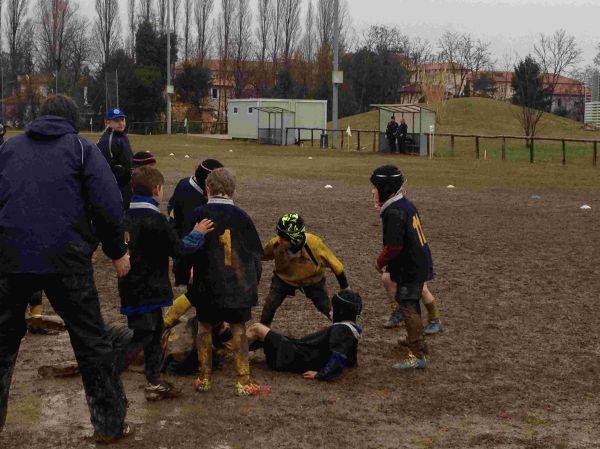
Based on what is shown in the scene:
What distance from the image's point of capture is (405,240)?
663 centimetres

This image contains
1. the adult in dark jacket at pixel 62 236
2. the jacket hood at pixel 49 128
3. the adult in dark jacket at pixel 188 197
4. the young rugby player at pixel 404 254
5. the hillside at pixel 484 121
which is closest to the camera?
the adult in dark jacket at pixel 62 236

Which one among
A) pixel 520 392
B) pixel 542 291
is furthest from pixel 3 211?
pixel 542 291

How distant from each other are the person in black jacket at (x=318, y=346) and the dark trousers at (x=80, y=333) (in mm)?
1616

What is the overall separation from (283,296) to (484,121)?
2130 inches

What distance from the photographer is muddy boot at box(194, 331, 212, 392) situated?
5945mm

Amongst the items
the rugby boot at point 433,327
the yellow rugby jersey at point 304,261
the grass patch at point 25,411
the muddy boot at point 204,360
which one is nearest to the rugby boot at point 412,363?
the yellow rugby jersey at point 304,261

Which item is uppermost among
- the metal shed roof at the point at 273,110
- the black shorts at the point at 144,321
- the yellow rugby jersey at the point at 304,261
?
the metal shed roof at the point at 273,110

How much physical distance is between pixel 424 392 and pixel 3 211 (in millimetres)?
3020

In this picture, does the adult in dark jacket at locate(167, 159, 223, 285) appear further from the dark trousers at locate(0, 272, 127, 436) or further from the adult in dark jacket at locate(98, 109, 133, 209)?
the adult in dark jacket at locate(98, 109, 133, 209)

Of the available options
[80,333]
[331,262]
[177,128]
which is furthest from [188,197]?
[177,128]

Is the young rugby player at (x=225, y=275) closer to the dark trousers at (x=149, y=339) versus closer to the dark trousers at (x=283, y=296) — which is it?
the dark trousers at (x=149, y=339)

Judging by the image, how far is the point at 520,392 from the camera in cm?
607

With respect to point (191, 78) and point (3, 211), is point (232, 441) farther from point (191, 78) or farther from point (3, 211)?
point (191, 78)

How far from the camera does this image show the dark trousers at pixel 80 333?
15.5 ft
